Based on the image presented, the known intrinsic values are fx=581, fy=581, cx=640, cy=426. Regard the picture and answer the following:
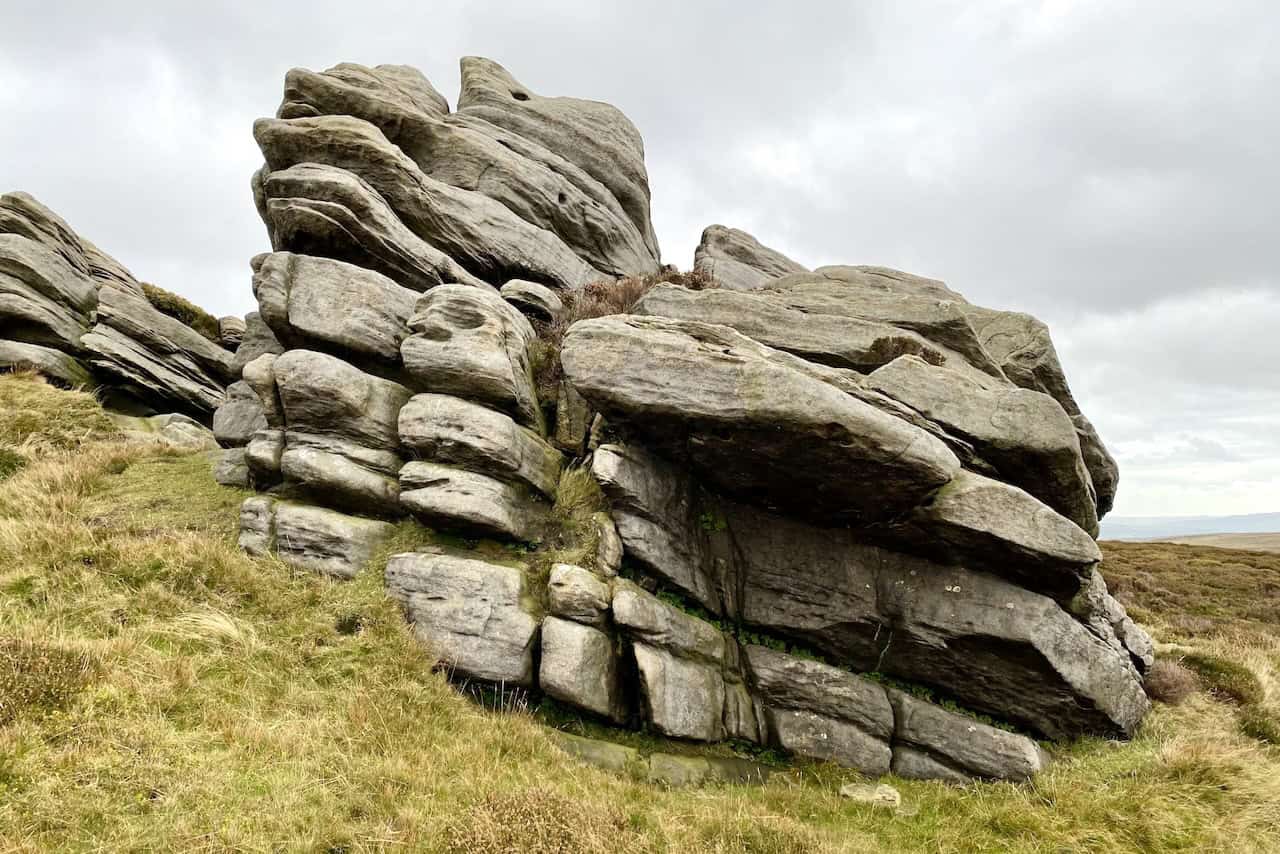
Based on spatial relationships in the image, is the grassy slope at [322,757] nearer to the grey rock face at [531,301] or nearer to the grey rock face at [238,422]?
the grey rock face at [238,422]

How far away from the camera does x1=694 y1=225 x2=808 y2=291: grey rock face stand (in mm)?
31141

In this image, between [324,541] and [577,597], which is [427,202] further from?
[577,597]

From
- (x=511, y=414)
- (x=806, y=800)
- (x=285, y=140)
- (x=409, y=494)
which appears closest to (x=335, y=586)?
(x=409, y=494)

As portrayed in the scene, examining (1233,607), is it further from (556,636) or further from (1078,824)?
(556,636)

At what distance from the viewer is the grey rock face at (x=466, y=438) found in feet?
48.0

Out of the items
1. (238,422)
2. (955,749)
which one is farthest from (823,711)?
(238,422)

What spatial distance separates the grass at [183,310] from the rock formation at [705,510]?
85.0 ft

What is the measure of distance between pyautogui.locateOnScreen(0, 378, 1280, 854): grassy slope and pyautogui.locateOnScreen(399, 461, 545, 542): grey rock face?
117cm

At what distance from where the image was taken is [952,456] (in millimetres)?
13609

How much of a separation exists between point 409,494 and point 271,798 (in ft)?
23.1

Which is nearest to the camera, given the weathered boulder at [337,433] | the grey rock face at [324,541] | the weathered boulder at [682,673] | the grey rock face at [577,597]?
the weathered boulder at [682,673]

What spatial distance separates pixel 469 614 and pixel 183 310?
39158mm

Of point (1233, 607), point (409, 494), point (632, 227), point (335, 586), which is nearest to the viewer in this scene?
point (335, 586)

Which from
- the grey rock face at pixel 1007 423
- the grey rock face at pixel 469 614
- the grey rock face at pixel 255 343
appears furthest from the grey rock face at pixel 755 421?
the grey rock face at pixel 255 343
